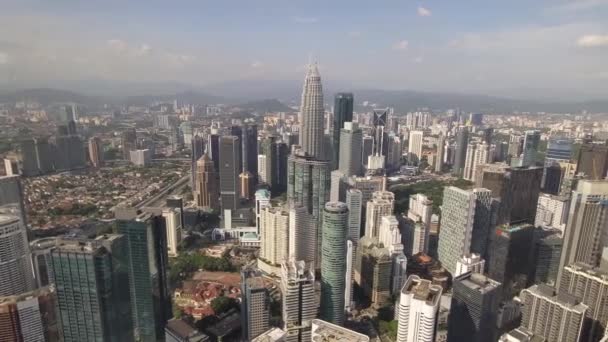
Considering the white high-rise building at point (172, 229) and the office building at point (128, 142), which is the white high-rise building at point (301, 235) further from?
the office building at point (128, 142)

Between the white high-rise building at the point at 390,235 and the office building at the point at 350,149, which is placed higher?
the office building at the point at 350,149

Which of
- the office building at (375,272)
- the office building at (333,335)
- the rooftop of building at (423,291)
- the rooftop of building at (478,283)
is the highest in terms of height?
the rooftop of building at (423,291)

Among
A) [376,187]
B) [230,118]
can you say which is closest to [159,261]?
[376,187]

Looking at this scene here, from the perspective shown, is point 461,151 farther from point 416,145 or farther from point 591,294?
point 591,294

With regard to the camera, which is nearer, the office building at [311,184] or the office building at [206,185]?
the office building at [311,184]

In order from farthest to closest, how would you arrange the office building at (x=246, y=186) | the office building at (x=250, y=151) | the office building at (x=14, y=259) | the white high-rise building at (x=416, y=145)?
the white high-rise building at (x=416, y=145) < the office building at (x=250, y=151) < the office building at (x=246, y=186) < the office building at (x=14, y=259)

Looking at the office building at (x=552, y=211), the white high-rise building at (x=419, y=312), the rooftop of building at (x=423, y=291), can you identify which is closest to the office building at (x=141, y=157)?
the rooftop of building at (x=423, y=291)

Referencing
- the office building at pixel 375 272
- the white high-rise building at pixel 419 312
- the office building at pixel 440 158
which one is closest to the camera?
the white high-rise building at pixel 419 312

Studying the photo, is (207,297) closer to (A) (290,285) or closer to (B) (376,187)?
(A) (290,285)

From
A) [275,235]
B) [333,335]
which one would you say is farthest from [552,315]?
[275,235]
